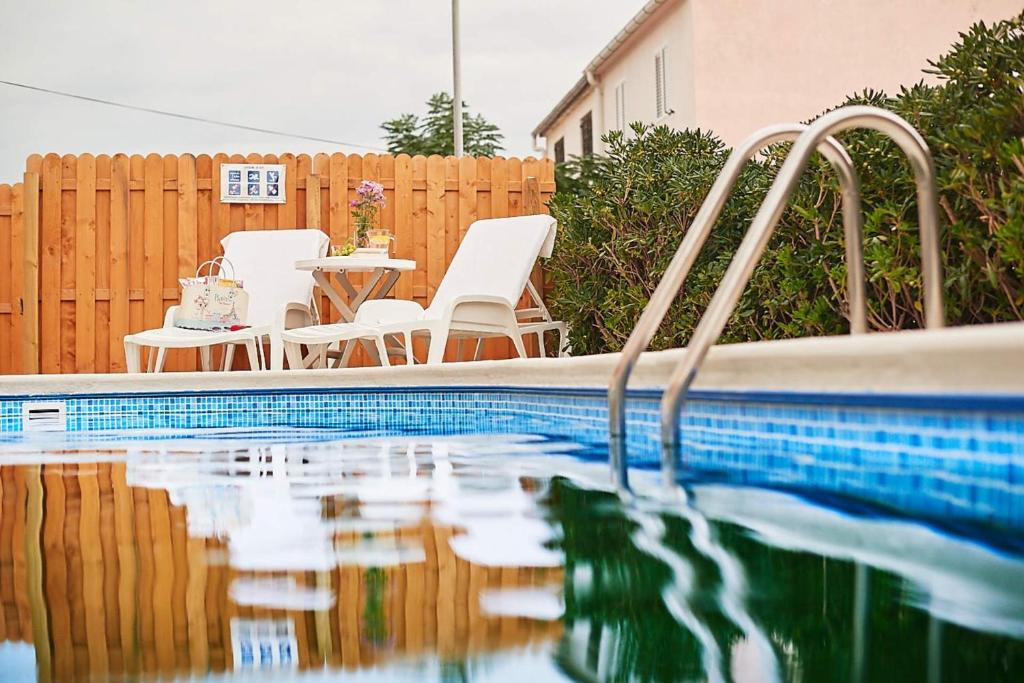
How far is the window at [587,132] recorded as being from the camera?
17.7m

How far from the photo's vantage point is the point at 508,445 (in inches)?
135

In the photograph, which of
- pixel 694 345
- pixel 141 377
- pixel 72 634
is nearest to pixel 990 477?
pixel 694 345

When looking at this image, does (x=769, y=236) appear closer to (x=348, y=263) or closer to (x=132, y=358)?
(x=348, y=263)

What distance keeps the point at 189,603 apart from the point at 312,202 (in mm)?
6667

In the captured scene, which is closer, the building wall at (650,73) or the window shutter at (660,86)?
the building wall at (650,73)

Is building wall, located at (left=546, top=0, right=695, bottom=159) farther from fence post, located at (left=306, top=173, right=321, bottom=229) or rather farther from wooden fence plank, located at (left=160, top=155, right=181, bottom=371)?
wooden fence plank, located at (left=160, top=155, right=181, bottom=371)

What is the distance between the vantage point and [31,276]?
24.6ft

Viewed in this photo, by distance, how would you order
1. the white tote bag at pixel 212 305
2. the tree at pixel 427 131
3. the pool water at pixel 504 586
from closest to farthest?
the pool water at pixel 504 586
the white tote bag at pixel 212 305
the tree at pixel 427 131

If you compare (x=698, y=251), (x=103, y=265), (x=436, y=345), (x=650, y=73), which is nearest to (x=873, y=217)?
(x=698, y=251)

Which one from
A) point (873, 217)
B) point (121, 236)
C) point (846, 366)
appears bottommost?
point (846, 366)

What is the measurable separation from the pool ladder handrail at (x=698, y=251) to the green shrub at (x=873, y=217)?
441 mm

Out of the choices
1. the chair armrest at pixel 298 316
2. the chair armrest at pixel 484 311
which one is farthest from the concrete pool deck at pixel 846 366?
the chair armrest at pixel 298 316

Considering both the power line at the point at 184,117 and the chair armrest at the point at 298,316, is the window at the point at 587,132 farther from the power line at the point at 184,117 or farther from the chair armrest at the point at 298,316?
the chair armrest at the point at 298,316

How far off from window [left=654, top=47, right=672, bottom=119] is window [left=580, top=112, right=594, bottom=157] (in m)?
3.32
